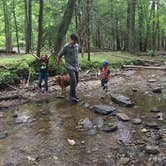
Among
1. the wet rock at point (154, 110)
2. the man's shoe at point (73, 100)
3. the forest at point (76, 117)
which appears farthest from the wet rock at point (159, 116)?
the man's shoe at point (73, 100)

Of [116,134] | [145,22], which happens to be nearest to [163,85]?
[116,134]

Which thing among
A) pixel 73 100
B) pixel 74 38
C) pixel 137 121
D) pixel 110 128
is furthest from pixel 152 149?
pixel 74 38

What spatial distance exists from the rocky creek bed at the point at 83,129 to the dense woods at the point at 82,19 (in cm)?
683

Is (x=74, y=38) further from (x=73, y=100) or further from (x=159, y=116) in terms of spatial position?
(x=159, y=116)

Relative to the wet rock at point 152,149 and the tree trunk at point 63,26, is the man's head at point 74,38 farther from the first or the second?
the tree trunk at point 63,26

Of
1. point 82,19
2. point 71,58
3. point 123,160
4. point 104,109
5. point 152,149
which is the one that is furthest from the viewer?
point 82,19

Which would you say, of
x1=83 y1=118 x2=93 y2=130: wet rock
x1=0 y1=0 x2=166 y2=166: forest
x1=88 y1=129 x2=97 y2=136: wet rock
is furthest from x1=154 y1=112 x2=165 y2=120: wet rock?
x1=88 y1=129 x2=97 y2=136: wet rock

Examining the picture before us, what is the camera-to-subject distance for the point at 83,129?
8289 millimetres

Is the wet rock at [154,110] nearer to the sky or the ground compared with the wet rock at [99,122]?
nearer to the sky

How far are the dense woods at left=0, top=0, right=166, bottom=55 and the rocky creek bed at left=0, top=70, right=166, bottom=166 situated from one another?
22.4ft

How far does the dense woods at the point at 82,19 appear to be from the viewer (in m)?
22.5

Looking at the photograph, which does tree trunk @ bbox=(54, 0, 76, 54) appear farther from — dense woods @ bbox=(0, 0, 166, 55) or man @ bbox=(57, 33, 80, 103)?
man @ bbox=(57, 33, 80, 103)

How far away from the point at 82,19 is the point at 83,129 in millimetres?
15568

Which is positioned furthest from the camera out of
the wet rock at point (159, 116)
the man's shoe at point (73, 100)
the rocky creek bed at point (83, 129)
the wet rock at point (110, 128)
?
the man's shoe at point (73, 100)
